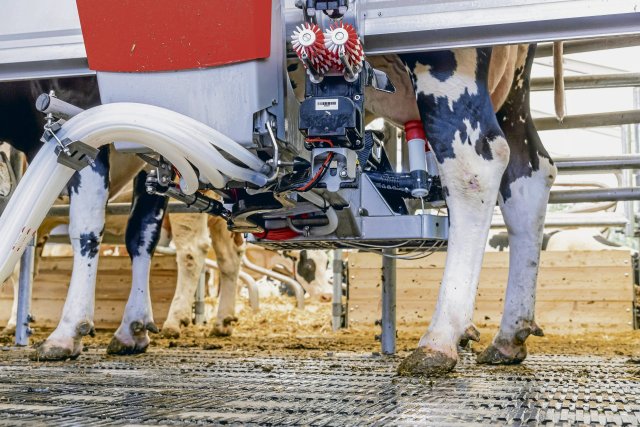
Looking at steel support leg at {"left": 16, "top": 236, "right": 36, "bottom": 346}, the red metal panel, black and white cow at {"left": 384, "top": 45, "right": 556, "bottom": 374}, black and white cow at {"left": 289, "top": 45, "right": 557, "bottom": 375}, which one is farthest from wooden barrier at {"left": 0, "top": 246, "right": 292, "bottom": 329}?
the red metal panel

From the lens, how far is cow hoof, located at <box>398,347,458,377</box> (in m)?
2.38

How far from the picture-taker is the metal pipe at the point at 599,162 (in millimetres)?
4172

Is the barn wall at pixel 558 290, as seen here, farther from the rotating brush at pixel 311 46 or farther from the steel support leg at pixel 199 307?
the rotating brush at pixel 311 46

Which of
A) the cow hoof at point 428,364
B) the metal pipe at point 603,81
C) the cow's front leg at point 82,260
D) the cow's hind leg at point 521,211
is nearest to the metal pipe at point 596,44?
the metal pipe at point 603,81

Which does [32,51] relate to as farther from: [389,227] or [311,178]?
[389,227]

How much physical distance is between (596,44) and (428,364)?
7.77ft

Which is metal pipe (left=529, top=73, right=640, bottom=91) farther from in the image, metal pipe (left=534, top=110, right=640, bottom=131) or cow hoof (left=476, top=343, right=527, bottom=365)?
cow hoof (left=476, top=343, right=527, bottom=365)

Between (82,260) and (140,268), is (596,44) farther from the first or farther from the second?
(82,260)

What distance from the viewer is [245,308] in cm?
904

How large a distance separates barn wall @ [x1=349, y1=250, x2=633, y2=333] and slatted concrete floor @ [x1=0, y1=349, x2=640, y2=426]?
260 cm

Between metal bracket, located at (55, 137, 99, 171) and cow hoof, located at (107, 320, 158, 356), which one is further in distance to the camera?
cow hoof, located at (107, 320, 158, 356)

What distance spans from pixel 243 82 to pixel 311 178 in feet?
1.00

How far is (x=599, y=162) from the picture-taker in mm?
4246

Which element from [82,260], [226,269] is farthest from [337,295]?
[82,260]
